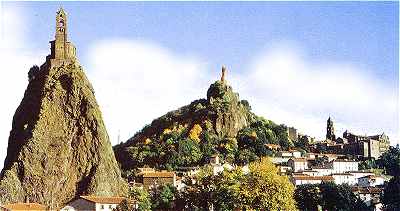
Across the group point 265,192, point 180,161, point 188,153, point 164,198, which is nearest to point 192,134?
point 188,153

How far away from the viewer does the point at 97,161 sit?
80562 millimetres

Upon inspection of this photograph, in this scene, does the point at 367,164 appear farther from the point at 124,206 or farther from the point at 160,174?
the point at 124,206

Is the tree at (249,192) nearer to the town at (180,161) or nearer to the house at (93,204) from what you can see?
the town at (180,161)

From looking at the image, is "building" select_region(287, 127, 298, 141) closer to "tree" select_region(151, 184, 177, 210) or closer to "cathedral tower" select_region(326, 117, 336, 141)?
"cathedral tower" select_region(326, 117, 336, 141)

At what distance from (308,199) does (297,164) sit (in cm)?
2525

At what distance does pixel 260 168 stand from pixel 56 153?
1288 inches

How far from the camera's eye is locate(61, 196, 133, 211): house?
66.7 metres

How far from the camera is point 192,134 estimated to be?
99.1 metres

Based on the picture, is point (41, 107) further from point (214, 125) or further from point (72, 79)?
point (214, 125)

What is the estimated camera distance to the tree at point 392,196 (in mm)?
71887

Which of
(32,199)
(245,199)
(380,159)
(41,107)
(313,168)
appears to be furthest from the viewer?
(380,159)

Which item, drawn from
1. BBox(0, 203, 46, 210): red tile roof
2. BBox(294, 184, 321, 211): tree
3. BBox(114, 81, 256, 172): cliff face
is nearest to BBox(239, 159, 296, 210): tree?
BBox(294, 184, 321, 211): tree

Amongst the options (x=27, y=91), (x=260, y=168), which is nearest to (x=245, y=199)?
(x=260, y=168)

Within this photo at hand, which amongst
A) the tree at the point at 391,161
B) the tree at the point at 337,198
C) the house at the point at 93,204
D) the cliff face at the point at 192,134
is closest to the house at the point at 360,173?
the tree at the point at 391,161
